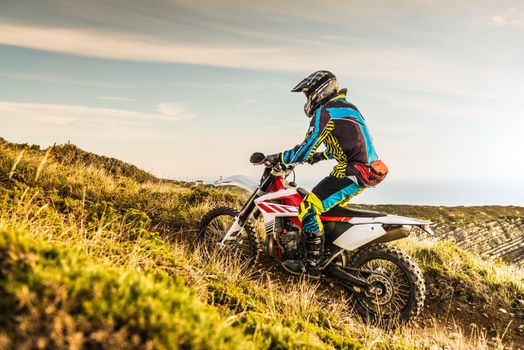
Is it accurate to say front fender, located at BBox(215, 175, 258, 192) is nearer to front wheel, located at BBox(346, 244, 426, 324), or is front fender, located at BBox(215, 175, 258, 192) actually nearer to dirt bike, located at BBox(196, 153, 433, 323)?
dirt bike, located at BBox(196, 153, 433, 323)

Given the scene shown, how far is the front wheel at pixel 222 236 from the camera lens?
654 centimetres

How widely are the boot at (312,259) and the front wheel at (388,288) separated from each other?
412mm

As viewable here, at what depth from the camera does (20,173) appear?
7.96m

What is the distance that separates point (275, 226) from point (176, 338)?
3.99 m

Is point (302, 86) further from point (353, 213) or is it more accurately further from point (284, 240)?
point (284, 240)

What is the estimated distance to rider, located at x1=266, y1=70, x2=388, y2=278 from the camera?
5.51 metres

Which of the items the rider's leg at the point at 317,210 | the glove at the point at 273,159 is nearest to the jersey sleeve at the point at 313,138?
the glove at the point at 273,159

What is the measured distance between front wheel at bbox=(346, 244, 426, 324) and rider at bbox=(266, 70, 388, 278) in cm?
62

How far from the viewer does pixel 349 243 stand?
548 centimetres

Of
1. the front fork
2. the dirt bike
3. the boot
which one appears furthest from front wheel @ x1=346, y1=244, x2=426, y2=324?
the front fork

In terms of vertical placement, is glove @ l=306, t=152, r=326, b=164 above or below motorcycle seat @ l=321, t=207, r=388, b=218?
above

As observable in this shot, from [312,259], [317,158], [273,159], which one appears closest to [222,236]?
[273,159]

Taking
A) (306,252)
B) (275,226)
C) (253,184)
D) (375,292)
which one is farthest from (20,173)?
(375,292)

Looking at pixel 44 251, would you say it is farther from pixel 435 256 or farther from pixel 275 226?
pixel 435 256
